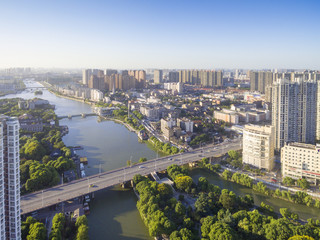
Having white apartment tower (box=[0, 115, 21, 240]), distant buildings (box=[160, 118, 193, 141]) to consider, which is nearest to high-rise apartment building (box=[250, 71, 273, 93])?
distant buildings (box=[160, 118, 193, 141])

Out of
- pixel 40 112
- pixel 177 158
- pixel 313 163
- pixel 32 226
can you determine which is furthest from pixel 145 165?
pixel 40 112

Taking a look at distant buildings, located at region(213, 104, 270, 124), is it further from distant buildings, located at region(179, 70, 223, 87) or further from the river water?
distant buildings, located at region(179, 70, 223, 87)

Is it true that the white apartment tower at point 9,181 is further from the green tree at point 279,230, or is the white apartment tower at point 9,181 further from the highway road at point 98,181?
the green tree at point 279,230

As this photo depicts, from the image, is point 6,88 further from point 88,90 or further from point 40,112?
point 40,112

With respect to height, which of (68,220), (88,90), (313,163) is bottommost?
(68,220)

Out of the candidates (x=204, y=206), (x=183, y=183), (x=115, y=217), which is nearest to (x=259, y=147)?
(x=183, y=183)

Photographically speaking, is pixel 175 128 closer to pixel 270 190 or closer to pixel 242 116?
pixel 242 116
